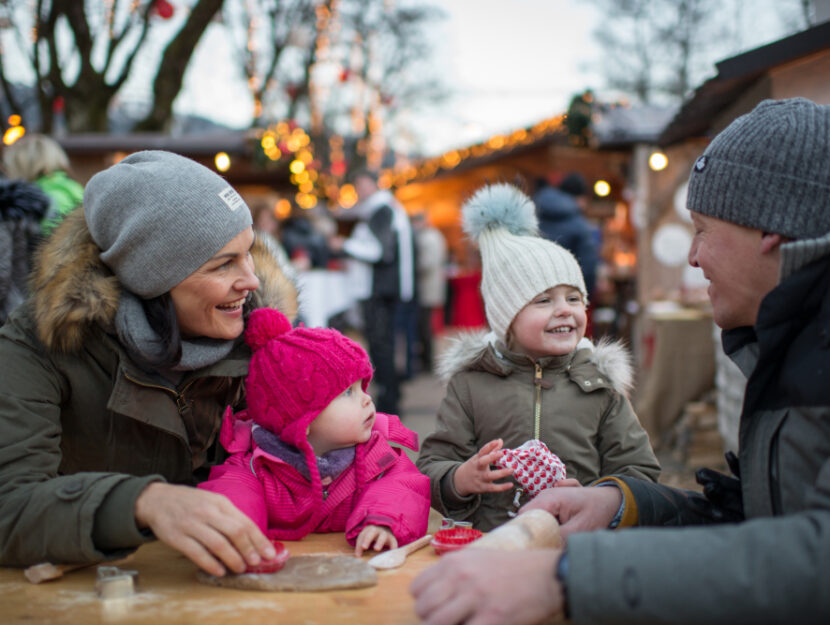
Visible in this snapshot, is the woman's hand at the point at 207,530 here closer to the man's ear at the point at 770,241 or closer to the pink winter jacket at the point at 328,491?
the pink winter jacket at the point at 328,491

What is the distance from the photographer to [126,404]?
1856 mm

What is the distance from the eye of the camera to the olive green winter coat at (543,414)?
7.64 ft

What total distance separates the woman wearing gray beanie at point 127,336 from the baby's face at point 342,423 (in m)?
Answer: 0.28

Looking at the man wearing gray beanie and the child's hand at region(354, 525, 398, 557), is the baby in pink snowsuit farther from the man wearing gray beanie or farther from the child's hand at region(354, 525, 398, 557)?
the man wearing gray beanie

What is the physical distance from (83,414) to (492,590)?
1252 mm

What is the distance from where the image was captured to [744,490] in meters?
1.52

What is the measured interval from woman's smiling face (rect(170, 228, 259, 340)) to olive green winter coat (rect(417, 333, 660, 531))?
0.70m

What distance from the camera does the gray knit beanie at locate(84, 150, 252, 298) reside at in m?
1.94

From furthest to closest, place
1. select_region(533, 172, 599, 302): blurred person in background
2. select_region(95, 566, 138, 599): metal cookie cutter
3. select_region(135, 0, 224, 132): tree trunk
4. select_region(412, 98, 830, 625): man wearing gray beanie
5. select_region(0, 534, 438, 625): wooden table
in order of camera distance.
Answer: select_region(135, 0, 224, 132): tree trunk, select_region(533, 172, 599, 302): blurred person in background, select_region(95, 566, 138, 599): metal cookie cutter, select_region(0, 534, 438, 625): wooden table, select_region(412, 98, 830, 625): man wearing gray beanie

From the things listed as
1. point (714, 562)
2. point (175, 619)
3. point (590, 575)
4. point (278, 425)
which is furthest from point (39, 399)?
point (714, 562)

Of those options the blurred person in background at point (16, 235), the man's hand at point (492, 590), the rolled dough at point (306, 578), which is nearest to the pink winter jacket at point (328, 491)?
the rolled dough at point (306, 578)

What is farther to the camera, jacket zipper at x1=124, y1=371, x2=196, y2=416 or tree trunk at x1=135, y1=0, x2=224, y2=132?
tree trunk at x1=135, y1=0, x2=224, y2=132

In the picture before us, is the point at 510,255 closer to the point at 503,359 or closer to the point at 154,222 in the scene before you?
the point at 503,359

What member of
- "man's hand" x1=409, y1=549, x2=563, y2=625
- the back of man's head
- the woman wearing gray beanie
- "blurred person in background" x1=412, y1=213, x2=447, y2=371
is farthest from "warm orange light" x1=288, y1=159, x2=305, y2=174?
"man's hand" x1=409, y1=549, x2=563, y2=625
